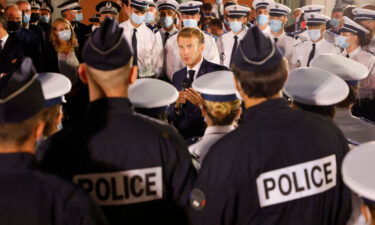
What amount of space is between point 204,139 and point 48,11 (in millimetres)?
7834

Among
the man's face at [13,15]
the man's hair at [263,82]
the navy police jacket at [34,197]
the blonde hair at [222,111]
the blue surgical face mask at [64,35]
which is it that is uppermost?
the man's hair at [263,82]

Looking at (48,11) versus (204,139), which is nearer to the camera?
(204,139)

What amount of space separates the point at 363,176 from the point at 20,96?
4.03 feet

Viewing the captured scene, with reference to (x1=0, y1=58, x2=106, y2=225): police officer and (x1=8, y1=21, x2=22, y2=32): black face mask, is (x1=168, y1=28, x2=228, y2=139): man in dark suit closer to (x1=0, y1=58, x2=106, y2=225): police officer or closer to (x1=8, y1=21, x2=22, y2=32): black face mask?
(x1=0, y1=58, x2=106, y2=225): police officer

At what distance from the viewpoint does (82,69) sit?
78.9 inches

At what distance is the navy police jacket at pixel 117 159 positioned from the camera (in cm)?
188

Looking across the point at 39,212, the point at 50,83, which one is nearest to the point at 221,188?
the point at 39,212

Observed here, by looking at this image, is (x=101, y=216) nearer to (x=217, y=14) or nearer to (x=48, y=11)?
(x=48, y=11)

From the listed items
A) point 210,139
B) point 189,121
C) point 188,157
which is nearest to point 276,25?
point 189,121

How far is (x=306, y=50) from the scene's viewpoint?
663 cm

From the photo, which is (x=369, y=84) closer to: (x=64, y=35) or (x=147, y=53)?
(x=147, y=53)

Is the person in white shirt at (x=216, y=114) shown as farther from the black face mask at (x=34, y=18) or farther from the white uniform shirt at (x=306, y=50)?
the black face mask at (x=34, y=18)

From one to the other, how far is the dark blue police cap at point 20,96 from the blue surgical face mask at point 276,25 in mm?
5927

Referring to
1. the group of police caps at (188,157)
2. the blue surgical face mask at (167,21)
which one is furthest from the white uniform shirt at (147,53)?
the group of police caps at (188,157)
